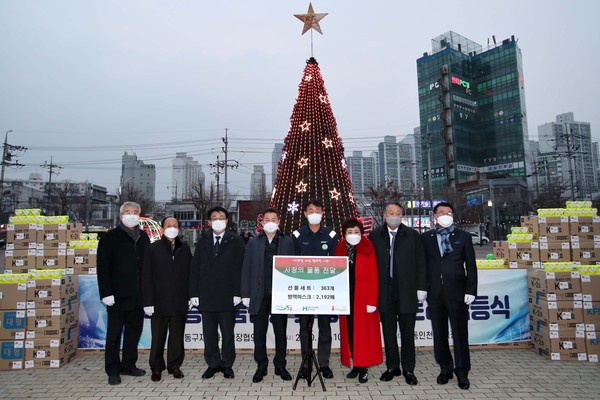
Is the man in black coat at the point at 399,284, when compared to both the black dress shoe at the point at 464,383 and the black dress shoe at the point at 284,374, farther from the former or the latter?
the black dress shoe at the point at 284,374

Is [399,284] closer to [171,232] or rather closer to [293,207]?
[171,232]

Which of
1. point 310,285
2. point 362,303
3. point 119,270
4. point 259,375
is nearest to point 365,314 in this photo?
point 362,303

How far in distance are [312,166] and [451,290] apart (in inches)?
217

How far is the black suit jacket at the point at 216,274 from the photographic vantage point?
504 centimetres

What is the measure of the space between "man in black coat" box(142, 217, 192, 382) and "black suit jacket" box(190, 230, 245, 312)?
22 cm

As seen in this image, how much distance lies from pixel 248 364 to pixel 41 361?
301cm

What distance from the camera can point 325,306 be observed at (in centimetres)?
458

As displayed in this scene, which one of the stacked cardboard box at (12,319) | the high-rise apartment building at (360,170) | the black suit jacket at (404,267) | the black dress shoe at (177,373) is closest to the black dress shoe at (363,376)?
the black suit jacket at (404,267)

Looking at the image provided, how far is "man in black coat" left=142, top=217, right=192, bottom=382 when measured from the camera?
506 cm

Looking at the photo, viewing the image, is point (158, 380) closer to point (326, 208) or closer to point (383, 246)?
point (383, 246)

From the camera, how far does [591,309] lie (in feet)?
18.9

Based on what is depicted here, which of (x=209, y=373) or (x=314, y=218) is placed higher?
(x=314, y=218)

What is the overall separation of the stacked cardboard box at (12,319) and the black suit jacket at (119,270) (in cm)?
161

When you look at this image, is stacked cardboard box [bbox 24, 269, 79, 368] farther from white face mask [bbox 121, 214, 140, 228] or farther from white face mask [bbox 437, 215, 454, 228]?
white face mask [bbox 437, 215, 454, 228]
